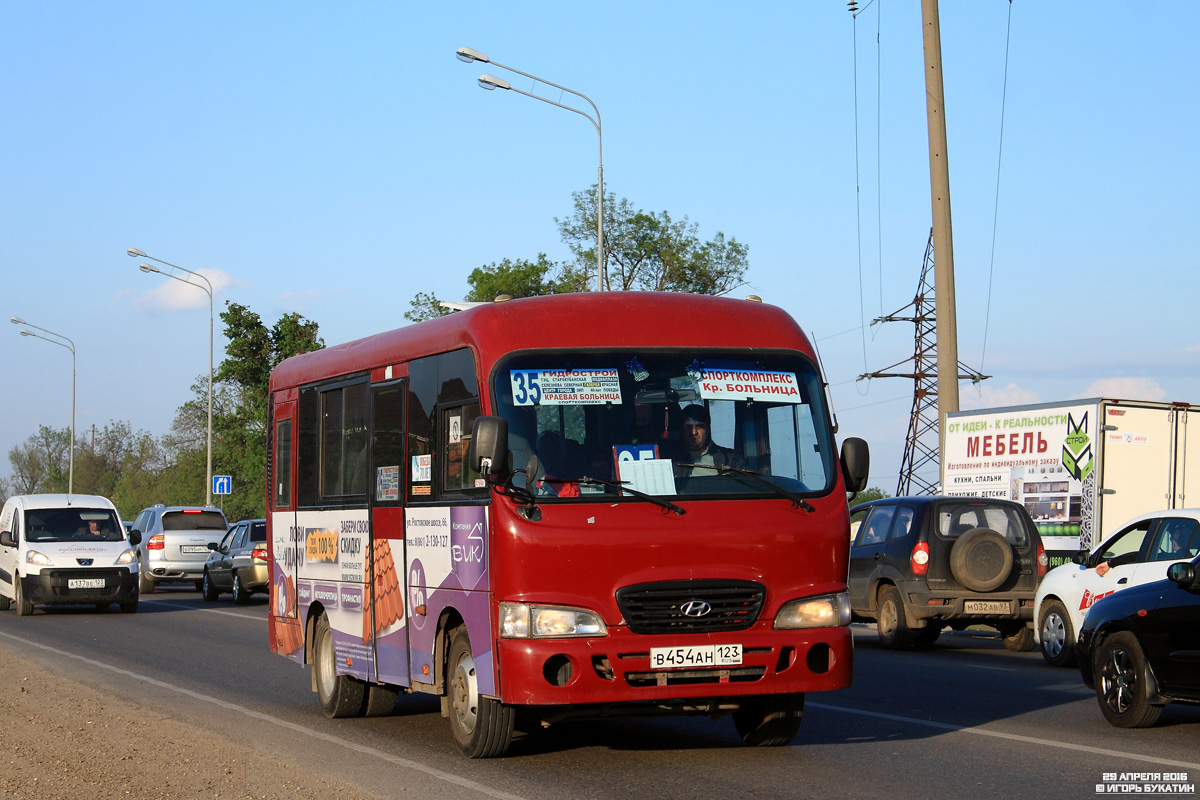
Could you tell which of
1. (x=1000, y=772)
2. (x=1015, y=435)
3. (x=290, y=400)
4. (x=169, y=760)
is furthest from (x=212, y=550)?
(x=1000, y=772)

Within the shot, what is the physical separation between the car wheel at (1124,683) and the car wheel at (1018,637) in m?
7.69

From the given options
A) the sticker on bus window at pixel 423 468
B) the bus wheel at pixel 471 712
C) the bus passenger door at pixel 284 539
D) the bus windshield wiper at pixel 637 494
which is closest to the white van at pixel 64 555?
the bus passenger door at pixel 284 539

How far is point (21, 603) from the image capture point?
2652cm

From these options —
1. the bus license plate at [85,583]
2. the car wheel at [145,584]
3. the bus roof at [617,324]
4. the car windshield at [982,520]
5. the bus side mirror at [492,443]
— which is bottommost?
the car wheel at [145,584]

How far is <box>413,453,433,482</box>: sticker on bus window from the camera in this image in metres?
10.0

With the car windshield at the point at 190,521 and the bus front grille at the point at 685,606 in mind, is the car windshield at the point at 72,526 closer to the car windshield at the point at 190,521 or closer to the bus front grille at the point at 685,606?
the car windshield at the point at 190,521

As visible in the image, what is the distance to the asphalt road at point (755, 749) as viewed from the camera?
8.39 meters

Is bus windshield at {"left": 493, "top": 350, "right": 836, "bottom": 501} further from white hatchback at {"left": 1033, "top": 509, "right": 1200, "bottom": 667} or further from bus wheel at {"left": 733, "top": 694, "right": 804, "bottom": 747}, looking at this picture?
white hatchback at {"left": 1033, "top": 509, "right": 1200, "bottom": 667}

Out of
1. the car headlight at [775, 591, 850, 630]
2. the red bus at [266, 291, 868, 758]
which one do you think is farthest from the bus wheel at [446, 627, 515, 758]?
the car headlight at [775, 591, 850, 630]

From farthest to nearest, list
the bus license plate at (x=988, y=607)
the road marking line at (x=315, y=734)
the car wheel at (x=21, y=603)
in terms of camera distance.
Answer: the car wheel at (x=21, y=603)
the bus license plate at (x=988, y=607)
the road marking line at (x=315, y=734)

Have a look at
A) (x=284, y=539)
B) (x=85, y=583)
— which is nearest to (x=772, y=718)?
(x=284, y=539)

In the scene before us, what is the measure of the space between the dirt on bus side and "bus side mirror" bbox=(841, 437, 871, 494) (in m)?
3.58

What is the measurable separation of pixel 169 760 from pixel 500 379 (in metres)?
3.28

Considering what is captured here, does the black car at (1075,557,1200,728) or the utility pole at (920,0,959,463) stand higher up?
the utility pole at (920,0,959,463)
